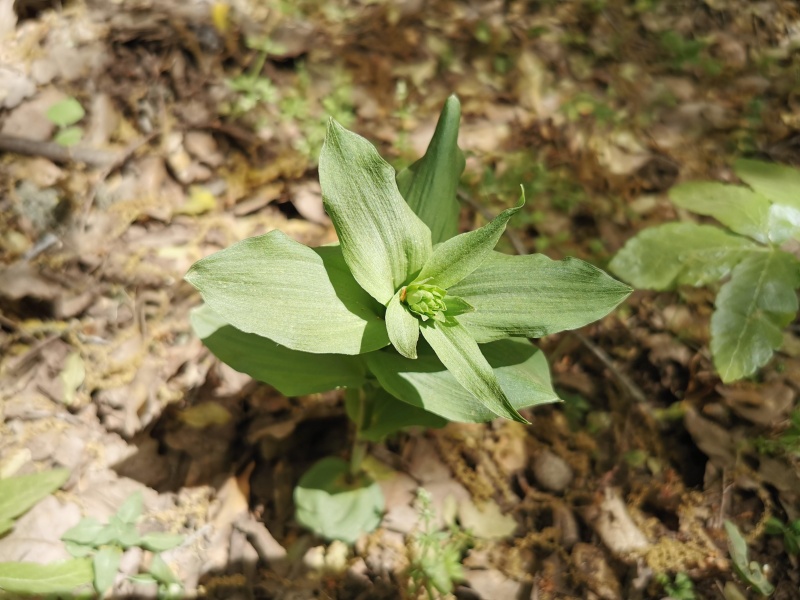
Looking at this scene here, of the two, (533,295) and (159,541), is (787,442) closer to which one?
(533,295)

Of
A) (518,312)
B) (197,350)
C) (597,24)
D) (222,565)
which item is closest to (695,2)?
(597,24)

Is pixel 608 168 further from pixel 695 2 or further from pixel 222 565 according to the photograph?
pixel 222 565

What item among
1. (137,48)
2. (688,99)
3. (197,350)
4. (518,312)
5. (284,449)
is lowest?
(284,449)

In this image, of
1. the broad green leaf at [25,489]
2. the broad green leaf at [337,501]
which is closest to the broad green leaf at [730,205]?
the broad green leaf at [337,501]

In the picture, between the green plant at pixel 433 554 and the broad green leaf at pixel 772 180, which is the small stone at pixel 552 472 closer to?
the green plant at pixel 433 554

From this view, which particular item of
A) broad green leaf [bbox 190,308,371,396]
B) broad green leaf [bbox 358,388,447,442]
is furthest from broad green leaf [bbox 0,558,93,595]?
broad green leaf [bbox 358,388,447,442]

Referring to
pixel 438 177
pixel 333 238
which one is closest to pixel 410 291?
Answer: pixel 438 177
